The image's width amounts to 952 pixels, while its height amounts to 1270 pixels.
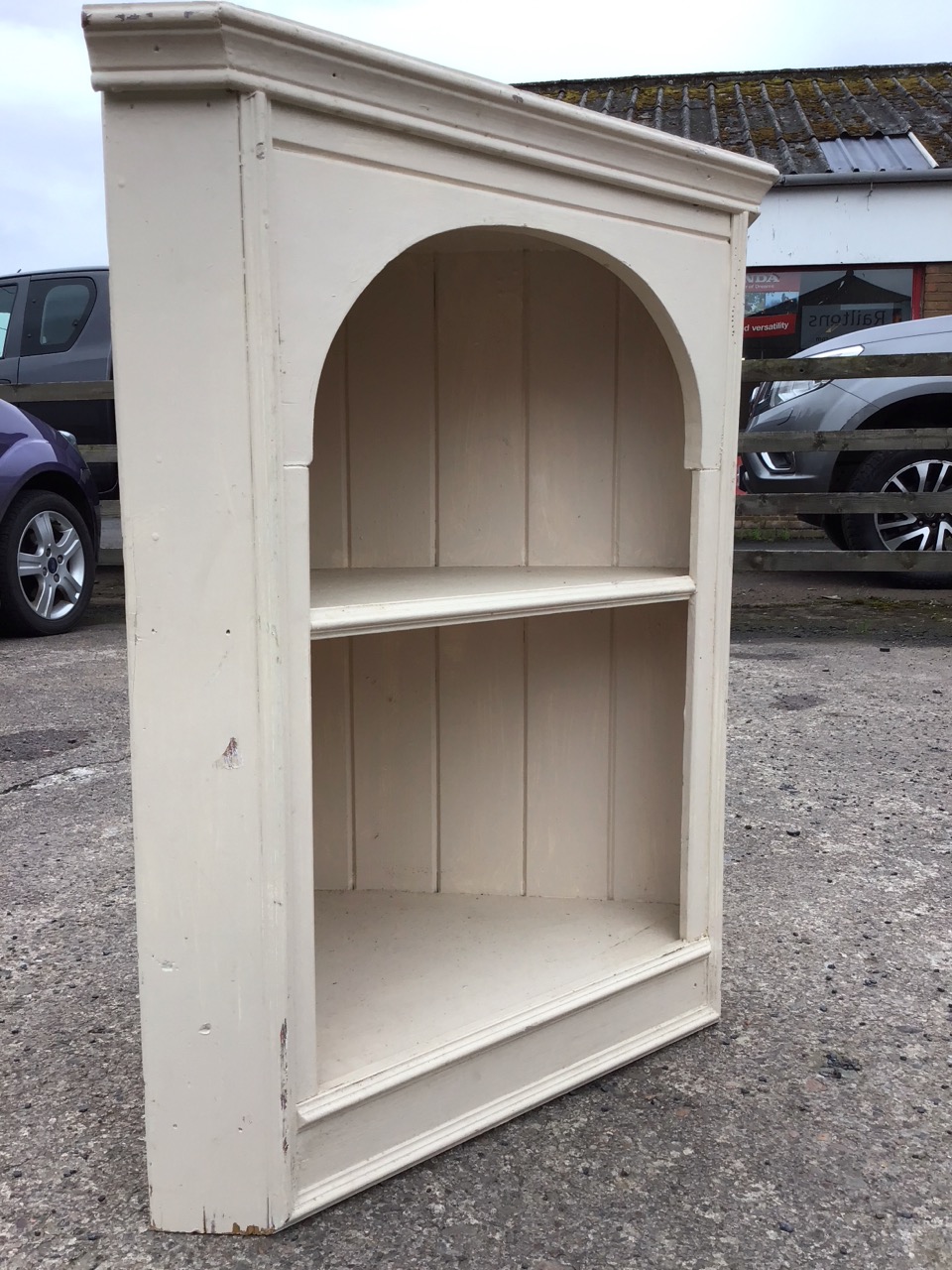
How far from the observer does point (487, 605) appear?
142cm

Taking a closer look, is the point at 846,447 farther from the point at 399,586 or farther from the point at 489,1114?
the point at 489,1114

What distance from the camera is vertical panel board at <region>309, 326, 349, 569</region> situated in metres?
1.98

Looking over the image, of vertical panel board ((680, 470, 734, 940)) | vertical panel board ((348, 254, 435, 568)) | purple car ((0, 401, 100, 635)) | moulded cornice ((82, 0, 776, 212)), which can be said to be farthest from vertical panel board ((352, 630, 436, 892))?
purple car ((0, 401, 100, 635))

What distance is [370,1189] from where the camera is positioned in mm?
1377

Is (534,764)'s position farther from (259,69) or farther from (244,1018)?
(259,69)

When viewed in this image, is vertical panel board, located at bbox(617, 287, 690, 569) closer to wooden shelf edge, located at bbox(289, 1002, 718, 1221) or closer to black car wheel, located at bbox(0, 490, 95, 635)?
wooden shelf edge, located at bbox(289, 1002, 718, 1221)

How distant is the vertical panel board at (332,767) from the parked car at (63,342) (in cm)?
A: 537

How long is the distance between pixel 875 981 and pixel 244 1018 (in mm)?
1196

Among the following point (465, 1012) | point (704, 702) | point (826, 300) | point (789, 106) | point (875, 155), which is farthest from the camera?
point (789, 106)

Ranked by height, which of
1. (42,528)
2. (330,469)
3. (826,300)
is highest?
(826,300)

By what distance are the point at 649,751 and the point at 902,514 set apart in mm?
4410

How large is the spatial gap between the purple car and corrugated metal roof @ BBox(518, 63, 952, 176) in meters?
6.19

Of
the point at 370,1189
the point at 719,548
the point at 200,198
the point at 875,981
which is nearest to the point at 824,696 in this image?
the point at 875,981

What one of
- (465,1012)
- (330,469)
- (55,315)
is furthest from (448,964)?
(55,315)
